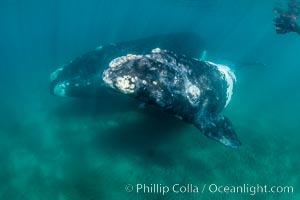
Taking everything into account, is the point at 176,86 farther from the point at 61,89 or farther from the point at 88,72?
the point at 61,89

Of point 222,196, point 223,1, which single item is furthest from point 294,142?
point 223,1

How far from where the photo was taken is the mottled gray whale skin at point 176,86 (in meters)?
8.15

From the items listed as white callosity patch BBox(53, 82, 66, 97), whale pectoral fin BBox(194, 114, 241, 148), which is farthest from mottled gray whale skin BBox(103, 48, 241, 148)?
white callosity patch BBox(53, 82, 66, 97)

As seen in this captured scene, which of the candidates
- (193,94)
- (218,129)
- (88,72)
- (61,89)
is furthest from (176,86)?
(61,89)

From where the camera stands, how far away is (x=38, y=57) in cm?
3522

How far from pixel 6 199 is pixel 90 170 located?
3.07m

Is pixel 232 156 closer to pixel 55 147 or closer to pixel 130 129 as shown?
pixel 130 129

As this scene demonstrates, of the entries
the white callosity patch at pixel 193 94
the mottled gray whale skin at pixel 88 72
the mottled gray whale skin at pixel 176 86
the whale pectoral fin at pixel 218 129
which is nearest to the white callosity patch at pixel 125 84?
the mottled gray whale skin at pixel 176 86

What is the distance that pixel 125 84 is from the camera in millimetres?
7973

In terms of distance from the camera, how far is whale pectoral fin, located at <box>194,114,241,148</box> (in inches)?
372

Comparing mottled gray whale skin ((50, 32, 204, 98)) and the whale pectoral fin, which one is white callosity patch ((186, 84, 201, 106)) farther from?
mottled gray whale skin ((50, 32, 204, 98))

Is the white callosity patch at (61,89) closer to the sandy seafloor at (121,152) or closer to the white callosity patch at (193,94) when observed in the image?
the sandy seafloor at (121,152)

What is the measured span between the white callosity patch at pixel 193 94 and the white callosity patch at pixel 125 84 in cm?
217

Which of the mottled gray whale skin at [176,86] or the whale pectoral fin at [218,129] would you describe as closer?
the mottled gray whale skin at [176,86]
